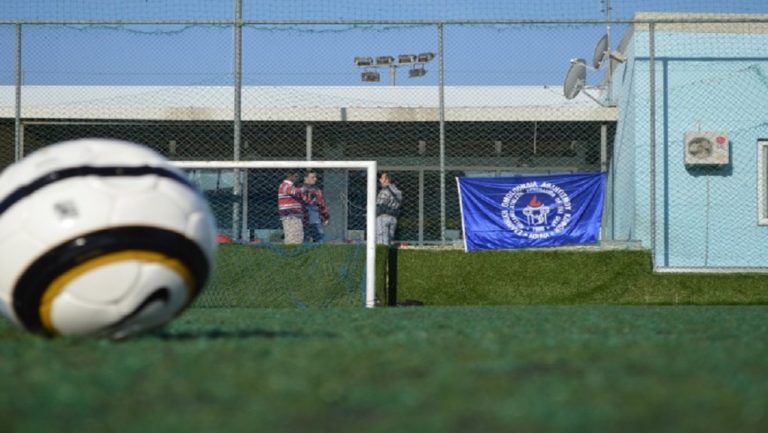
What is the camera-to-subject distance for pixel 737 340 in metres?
5.00

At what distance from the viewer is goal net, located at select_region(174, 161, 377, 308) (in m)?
11.4

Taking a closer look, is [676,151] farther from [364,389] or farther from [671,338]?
[364,389]

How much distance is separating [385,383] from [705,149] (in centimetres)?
1348

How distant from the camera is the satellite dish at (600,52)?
16.4m

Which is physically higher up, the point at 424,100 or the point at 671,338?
the point at 424,100

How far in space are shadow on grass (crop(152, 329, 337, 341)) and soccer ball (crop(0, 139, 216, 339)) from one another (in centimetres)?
41

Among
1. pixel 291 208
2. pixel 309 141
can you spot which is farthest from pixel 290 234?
pixel 309 141

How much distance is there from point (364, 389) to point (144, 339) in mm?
2016

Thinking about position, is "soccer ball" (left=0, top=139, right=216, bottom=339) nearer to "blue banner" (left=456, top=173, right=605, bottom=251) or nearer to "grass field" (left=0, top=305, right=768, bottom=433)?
"grass field" (left=0, top=305, right=768, bottom=433)

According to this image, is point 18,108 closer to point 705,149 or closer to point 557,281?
point 557,281

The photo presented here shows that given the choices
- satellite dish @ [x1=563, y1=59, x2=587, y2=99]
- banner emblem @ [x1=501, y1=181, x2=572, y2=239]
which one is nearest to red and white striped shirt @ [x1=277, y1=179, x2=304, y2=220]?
banner emblem @ [x1=501, y1=181, x2=572, y2=239]

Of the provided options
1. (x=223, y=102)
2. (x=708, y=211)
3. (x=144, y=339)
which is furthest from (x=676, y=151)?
(x=144, y=339)

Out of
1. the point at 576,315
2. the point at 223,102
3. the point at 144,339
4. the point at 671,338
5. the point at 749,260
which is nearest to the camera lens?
the point at 144,339

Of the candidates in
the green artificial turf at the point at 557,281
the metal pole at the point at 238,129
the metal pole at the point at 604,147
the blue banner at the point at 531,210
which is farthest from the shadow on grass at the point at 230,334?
the metal pole at the point at 604,147
